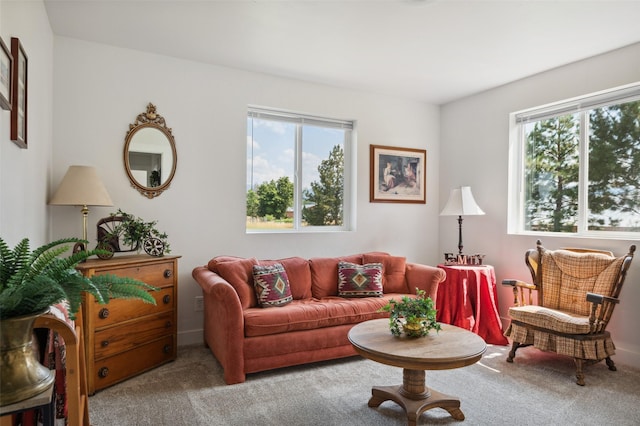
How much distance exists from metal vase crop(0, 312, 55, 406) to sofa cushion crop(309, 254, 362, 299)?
2.84 meters

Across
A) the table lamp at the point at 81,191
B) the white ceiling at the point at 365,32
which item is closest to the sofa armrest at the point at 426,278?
the white ceiling at the point at 365,32

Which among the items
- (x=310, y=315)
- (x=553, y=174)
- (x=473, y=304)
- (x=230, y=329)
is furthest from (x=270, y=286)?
(x=553, y=174)

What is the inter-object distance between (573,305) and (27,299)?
3.80 m

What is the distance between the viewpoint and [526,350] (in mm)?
3613

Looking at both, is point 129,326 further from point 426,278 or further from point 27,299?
point 426,278

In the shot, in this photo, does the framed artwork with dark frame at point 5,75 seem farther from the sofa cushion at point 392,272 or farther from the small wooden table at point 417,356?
the sofa cushion at point 392,272

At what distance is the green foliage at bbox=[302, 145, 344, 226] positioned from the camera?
4.46m

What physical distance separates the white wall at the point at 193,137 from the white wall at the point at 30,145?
0.76ft

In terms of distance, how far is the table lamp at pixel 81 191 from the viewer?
2.84 m

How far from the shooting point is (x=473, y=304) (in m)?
3.88

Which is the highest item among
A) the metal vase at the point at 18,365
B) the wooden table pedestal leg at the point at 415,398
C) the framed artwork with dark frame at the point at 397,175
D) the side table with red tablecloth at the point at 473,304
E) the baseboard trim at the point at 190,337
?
the framed artwork with dark frame at the point at 397,175

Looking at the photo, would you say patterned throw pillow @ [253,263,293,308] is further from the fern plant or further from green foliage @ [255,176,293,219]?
the fern plant

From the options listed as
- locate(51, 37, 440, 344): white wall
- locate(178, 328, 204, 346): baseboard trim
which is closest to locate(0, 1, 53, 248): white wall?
locate(51, 37, 440, 344): white wall

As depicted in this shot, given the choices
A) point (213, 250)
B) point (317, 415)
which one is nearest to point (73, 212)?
point (213, 250)
